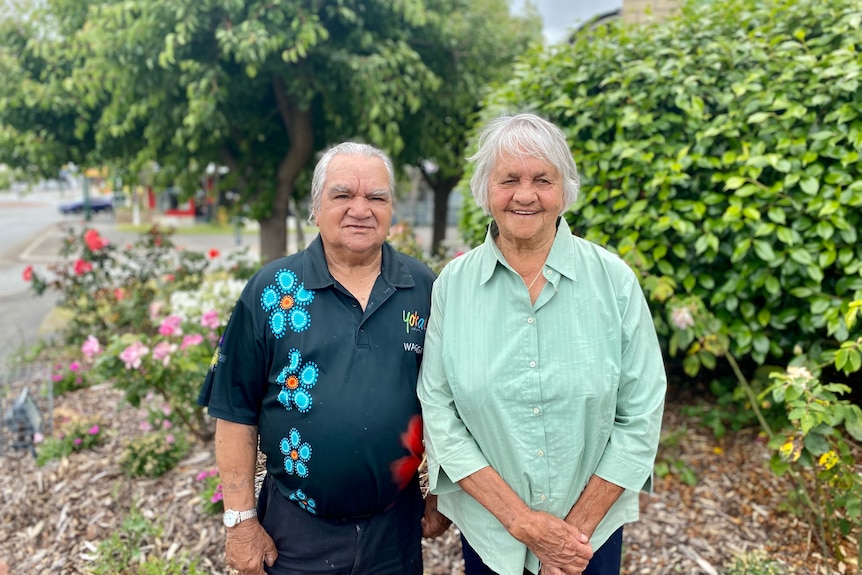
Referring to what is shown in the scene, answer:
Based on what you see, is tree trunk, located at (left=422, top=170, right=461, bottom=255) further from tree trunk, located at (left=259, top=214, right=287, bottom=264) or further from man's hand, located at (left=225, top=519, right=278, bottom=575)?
man's hand, located at (left=225, top=519, right=278, bottom=575)

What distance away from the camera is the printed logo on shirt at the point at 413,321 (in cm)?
178

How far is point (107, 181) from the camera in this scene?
7.15 m

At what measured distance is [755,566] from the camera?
90.8 inches

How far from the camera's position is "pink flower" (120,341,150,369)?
3266mm

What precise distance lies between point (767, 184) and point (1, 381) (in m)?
6.02

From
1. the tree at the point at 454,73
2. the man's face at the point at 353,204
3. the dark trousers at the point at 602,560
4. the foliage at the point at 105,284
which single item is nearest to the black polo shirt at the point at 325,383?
the man's face at the point at 353,204

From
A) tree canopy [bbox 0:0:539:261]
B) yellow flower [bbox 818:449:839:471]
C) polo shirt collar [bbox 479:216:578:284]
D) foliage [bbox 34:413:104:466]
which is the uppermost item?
tree canopy [bbox 0:0:539:261]

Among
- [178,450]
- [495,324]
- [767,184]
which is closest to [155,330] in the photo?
[178,450]

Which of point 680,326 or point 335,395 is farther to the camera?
point 680,326

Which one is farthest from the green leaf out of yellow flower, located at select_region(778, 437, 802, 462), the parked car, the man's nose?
the parked car

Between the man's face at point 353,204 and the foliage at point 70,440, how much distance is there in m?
2.87

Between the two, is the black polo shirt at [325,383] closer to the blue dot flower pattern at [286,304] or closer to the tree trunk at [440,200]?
the blue dot flower pattern at [286,304]

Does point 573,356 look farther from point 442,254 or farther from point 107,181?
point 107,181

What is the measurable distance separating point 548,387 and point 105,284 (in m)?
5.69
